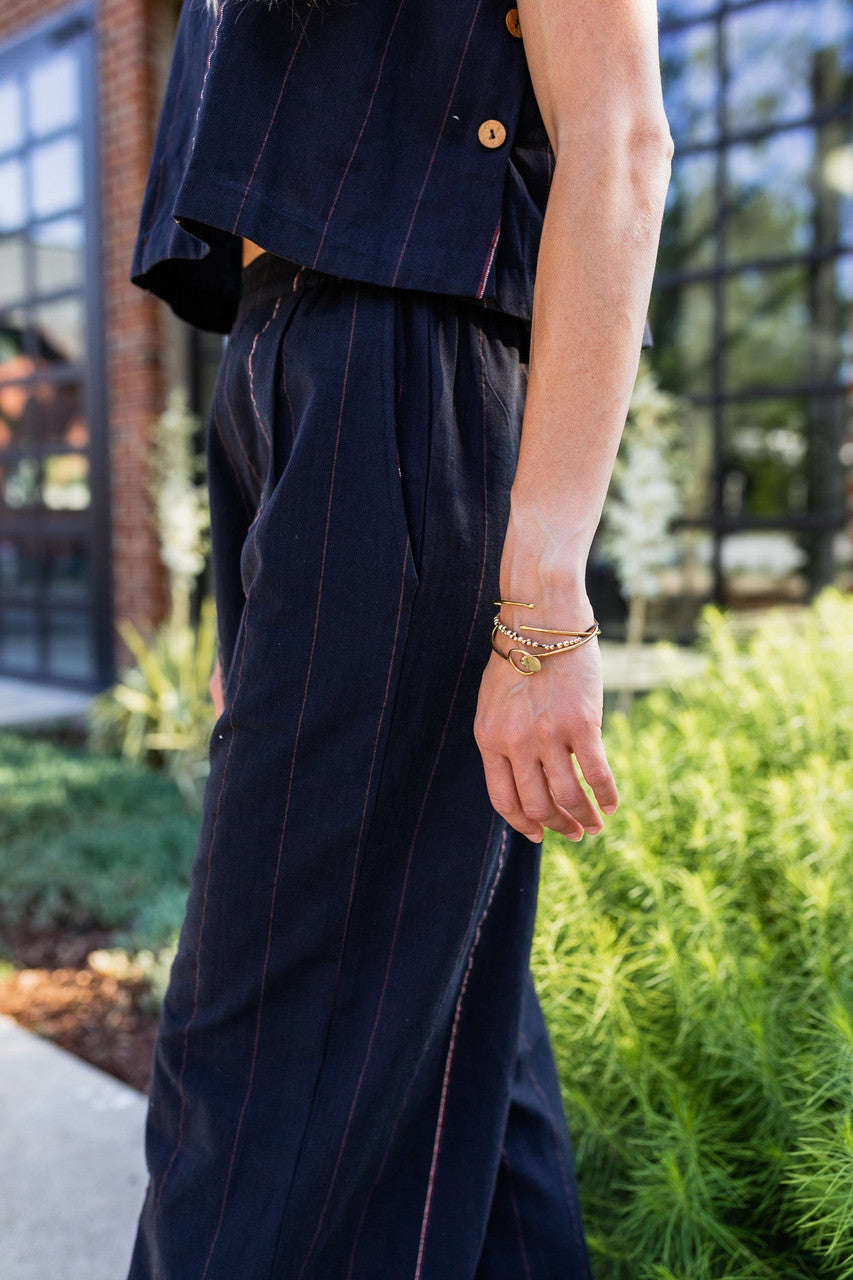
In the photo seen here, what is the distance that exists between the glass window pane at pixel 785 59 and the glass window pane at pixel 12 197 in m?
4.65

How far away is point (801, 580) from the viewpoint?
188 inches

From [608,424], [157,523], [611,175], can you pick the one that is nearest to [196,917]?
[608,424]

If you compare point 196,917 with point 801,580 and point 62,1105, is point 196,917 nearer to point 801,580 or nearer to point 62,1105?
point 62,1105

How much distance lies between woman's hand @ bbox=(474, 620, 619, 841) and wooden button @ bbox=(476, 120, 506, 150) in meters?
0.48

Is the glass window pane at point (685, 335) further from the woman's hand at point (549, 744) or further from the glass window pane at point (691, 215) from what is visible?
the woman's hand at point (549, 744)

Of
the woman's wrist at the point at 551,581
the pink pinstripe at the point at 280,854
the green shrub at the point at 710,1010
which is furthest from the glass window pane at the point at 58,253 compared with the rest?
the woman's wrist at the point at 551,581

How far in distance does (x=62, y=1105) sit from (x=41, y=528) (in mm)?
5640

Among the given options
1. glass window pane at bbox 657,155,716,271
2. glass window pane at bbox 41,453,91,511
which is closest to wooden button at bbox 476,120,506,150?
glass window pane at bbox 657,155,716,271

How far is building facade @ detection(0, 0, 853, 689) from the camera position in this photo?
4.63 m

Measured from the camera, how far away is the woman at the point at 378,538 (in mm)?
919

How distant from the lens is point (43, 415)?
23.5 feet

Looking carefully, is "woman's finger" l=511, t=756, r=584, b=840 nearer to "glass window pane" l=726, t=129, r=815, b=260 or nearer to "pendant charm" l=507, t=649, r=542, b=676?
"pendant charm" l=507, t=649, r=542, b=676

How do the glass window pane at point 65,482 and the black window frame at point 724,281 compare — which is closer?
the black window frame at point 724,281

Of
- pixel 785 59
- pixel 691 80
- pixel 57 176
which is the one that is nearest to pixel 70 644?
pixel 57 176
